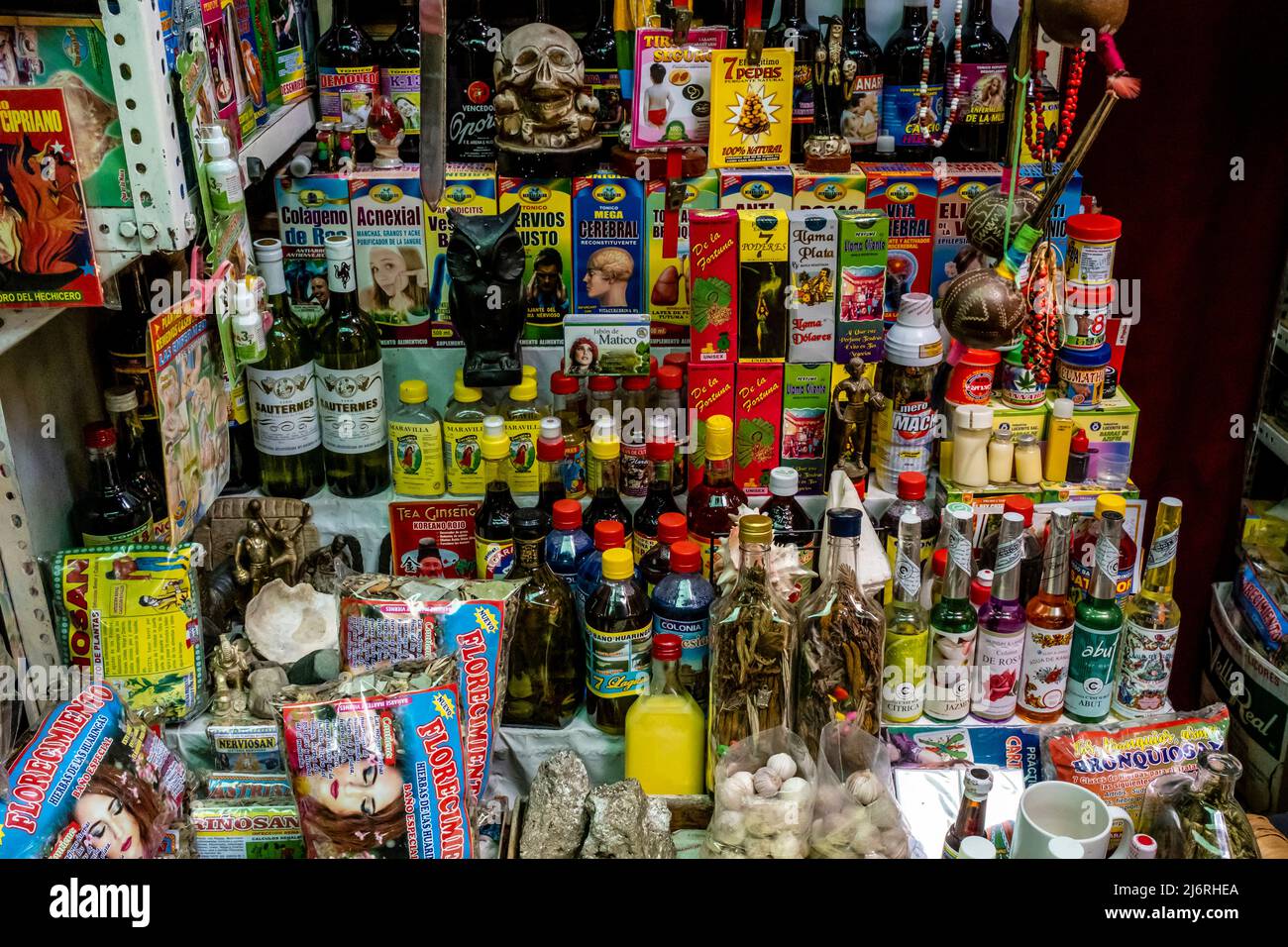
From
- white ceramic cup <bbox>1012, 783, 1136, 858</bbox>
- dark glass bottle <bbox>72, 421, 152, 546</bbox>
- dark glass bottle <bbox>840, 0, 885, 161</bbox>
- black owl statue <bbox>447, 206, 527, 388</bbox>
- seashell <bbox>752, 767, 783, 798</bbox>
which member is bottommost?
seashell <bbox>752, 767, 783, 798</bbox>

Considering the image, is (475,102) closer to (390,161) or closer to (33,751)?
(390,161)

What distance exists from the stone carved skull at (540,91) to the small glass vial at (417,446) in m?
0.49

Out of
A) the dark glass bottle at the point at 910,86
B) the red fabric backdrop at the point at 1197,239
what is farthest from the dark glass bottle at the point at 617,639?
the red fabric backdrop at the point at 1197,239

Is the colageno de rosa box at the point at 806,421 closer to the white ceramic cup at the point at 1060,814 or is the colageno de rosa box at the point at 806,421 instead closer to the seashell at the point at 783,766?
the seashell at the point at 783,766

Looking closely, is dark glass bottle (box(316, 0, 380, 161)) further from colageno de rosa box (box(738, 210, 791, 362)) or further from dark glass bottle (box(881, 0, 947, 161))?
dark glass bottle (box(881, 0, 947, 161))

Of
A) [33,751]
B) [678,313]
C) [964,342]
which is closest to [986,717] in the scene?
[964,342]

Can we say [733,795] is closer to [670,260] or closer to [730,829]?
[730,829]

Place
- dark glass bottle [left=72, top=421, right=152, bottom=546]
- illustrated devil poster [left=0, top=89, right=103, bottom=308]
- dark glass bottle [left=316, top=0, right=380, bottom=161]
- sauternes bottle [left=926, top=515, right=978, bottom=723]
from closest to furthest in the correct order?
illustrated devil poster [left=0, top=89, right=103, bottom=308] < dark glass bottle [left=72, top=421, right=152, bottom=546] < sauternes bottle [left=926, top=515, right=978, bottom=723] < dark glass bottle [left=316, top=0, right=380, bottom=161]

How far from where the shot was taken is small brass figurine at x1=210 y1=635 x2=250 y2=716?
6.15ft

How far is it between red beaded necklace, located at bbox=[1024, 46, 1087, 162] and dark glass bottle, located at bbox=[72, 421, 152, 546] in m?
1.53

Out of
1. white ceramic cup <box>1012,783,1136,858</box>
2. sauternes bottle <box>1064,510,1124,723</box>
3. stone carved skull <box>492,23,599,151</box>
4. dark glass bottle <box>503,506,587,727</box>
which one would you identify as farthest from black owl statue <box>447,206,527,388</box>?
white ceramic cup <box>1012,783,1136,858</box>

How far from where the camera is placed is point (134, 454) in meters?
1.89

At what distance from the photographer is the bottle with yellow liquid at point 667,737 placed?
1.90 metres

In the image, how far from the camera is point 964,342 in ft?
6.35
